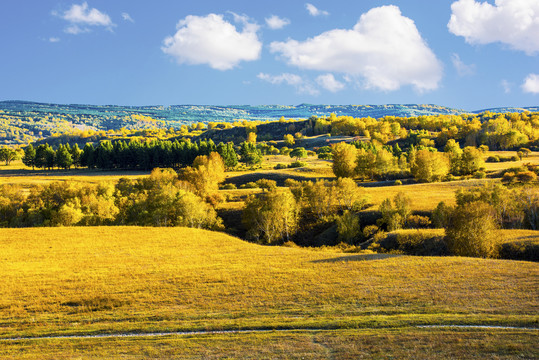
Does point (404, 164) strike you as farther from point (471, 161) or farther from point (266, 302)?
point (266, 302)

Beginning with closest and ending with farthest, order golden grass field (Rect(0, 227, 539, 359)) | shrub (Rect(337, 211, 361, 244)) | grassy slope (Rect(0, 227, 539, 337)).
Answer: golden grass field (Rect(0, 227, 539, 359))
grassy slope (Rect(0, 227, 539, 337))
shrub (Rect(337, 211, 361, 244))

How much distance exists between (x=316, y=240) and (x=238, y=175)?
69.4 meters

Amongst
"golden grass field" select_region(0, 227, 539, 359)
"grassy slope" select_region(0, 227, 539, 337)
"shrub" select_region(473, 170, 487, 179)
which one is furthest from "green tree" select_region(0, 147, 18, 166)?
"shrub" select_region(473, 170, 487, 179)

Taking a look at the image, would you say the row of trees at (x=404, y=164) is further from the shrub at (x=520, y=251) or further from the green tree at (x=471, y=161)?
the shrub at (x=520, y=251)

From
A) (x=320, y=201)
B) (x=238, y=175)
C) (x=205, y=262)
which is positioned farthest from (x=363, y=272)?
(x=238, y=175)

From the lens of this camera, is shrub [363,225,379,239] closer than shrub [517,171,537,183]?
Yes

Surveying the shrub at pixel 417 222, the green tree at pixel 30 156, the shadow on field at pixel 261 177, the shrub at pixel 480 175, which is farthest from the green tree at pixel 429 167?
the green tree at pixel 30 156

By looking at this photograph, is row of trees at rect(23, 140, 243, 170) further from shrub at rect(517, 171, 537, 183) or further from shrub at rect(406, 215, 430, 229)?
shrub at rect(406, 215, 430, 229)

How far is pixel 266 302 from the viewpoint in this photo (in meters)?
25.7

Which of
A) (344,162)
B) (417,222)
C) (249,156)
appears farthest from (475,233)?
(249,156)

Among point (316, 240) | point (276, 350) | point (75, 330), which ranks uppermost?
point (276, 350)

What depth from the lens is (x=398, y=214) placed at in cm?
6025

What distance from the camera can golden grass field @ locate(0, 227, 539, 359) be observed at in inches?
728

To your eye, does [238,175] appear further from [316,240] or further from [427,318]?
[427,318]
